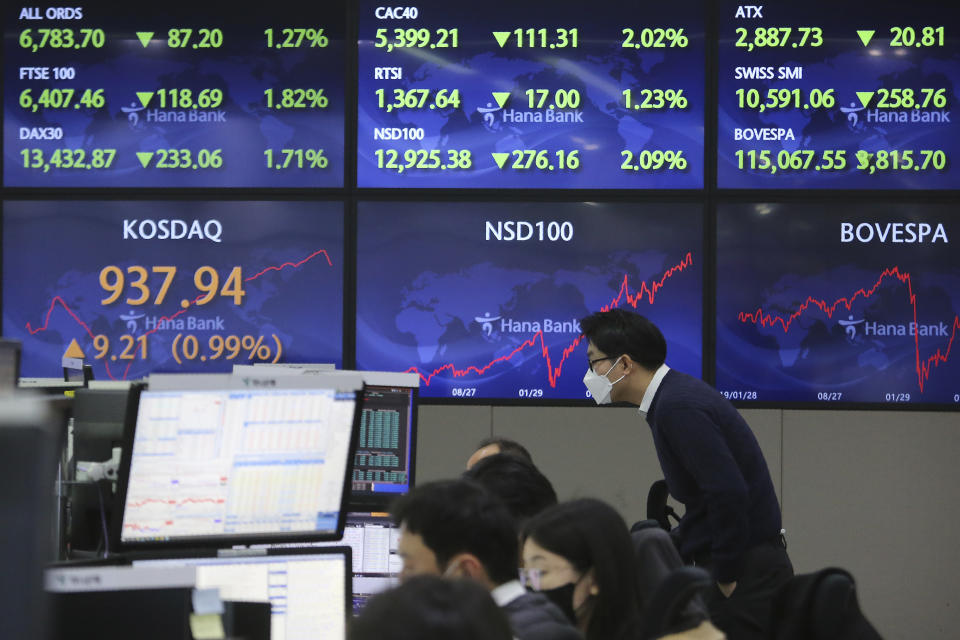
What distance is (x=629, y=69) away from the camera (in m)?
4.48

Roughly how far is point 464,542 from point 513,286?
2771 mm

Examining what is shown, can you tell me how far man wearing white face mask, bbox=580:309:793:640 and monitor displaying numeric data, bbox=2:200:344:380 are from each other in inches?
60.8

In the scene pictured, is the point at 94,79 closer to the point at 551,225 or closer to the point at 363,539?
the point at 551,225

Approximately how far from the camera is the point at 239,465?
2111 mm

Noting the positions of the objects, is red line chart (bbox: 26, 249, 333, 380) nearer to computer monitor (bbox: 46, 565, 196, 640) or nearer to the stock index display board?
the stock index display board

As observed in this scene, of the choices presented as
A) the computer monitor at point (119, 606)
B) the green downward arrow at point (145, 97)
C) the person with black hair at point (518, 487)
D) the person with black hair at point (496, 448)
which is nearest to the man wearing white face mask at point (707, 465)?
the person with black hair at point (496, 448)

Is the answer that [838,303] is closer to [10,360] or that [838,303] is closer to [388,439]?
[388,439]

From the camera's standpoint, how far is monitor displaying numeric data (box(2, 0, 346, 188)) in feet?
14.9

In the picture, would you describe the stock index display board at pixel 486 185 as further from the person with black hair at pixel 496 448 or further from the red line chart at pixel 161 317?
the person with black hair at pixel 496 448

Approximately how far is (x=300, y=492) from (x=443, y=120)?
8.57ft

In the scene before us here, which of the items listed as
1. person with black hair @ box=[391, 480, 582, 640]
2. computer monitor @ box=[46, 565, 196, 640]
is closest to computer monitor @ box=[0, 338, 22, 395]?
person with black hair @ box=[391, 480, 582, 640]

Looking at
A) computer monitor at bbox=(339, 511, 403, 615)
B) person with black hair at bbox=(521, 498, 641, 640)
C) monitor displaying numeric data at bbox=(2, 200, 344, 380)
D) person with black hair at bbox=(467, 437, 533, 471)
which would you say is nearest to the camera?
person with black hair at bbox=(521, 498, 641, 640)

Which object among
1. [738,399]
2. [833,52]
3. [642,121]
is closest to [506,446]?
[738,399]

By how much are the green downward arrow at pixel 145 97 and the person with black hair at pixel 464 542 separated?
3298 millimetres
